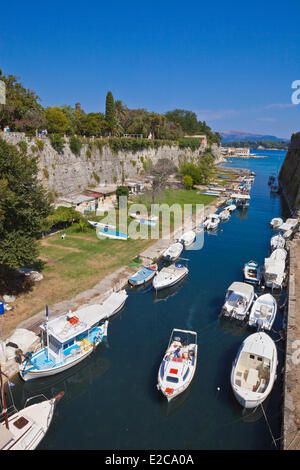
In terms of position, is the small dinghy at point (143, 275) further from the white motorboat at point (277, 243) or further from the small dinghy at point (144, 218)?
the white motorboat at point (277, 243)

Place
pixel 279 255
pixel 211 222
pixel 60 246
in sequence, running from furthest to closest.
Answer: pixel 211 222, pixel 60 246, pixel 279 255

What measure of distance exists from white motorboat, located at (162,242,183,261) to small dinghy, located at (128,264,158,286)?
241cm

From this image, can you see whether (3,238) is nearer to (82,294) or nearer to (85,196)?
(82,294)

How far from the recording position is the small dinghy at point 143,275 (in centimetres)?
2431

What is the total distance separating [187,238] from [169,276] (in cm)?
990

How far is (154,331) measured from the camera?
19.3 meters

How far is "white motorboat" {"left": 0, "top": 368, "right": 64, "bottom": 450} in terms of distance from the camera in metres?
11.0

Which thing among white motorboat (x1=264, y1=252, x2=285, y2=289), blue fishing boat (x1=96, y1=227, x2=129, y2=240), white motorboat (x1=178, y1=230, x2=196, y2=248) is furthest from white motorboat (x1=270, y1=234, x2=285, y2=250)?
blue fishing boat (x1=96, y1=227, x2=129, y2=240)

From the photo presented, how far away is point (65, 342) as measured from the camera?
624 inches

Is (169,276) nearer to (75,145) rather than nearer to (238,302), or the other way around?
(238,302)

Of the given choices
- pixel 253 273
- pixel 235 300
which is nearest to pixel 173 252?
pixel 253 273

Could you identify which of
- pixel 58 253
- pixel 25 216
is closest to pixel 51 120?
pixel 58 253

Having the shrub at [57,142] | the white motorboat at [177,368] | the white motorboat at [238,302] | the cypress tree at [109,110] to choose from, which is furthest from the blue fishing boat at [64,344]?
the cypress tree at [109,110]

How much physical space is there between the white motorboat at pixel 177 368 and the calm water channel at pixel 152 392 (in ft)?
2.37
